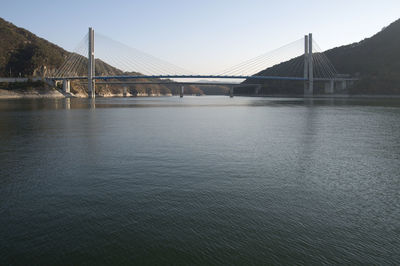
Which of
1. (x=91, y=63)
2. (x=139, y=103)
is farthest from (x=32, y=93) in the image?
(x=139, y=103)

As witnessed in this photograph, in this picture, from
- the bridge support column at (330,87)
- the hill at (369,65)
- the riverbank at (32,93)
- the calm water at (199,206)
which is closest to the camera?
the calm water at (199,206)

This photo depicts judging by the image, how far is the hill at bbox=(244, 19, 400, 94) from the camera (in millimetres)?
98188

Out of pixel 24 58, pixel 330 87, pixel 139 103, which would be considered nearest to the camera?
pixel 139 103

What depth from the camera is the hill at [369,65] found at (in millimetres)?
98188

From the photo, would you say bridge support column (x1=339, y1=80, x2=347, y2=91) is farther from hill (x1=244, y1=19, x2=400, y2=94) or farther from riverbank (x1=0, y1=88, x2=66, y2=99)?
riverbank (x1=0, y1=88, x2=66, y2=99)

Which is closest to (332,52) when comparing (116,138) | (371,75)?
(371,75)

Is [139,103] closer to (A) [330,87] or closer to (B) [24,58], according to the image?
(A) [330,87]

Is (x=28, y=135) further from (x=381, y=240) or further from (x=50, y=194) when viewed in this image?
(x=381, y=240)

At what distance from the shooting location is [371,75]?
106 meters

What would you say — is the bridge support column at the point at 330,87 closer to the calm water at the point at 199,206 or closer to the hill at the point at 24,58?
the hill at the point at 24,58

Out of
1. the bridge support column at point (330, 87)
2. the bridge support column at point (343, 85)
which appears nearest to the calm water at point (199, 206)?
the bridge support column at point (330, 87)

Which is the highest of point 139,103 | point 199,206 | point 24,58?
point 24,58

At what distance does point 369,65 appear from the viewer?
4633 inches

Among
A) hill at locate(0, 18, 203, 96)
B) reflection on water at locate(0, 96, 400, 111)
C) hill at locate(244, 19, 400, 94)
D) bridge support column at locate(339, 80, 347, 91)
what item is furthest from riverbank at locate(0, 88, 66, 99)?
bridge support column at locate(339, 80, 347, 91)
